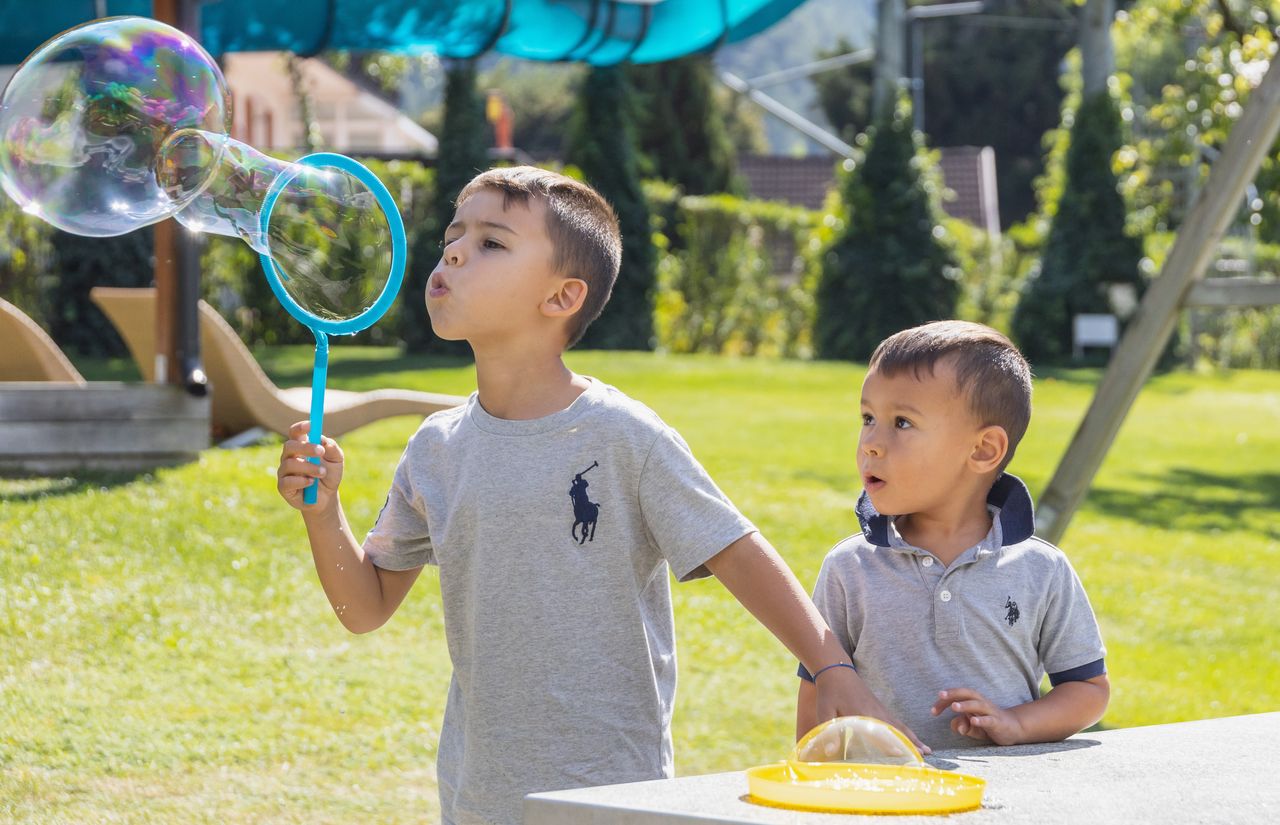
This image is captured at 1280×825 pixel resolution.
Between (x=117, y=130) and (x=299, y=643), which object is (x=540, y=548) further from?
(x=299, y=643)

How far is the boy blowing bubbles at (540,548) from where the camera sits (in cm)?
254

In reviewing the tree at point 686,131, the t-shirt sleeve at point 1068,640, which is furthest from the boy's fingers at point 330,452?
the tree at point 686,131

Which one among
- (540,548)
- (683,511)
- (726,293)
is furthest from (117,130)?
(726,293)

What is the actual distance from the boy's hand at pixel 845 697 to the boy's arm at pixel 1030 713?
9 centimetres

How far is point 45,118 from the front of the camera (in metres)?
3.52

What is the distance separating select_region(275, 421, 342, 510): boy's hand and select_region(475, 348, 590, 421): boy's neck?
0.28 meters

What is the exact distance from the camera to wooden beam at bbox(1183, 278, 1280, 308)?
4906mm

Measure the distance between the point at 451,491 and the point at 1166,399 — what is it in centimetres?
1390

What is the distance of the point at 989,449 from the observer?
269 cm

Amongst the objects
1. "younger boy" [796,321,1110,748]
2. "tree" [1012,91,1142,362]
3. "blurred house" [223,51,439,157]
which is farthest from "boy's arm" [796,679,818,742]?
"blurred house" [223,51,439,157]

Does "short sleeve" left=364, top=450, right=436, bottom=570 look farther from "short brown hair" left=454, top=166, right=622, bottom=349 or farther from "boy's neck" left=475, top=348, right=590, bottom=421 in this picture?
"short brown hair" left=454, top=166, right=622, bottom=349

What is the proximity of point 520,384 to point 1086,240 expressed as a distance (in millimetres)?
18361

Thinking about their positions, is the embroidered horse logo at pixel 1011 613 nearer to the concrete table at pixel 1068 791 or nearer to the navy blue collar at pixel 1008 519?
the navy blue collar at pixel 1008 519

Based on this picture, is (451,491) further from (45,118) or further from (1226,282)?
(1226,282)
